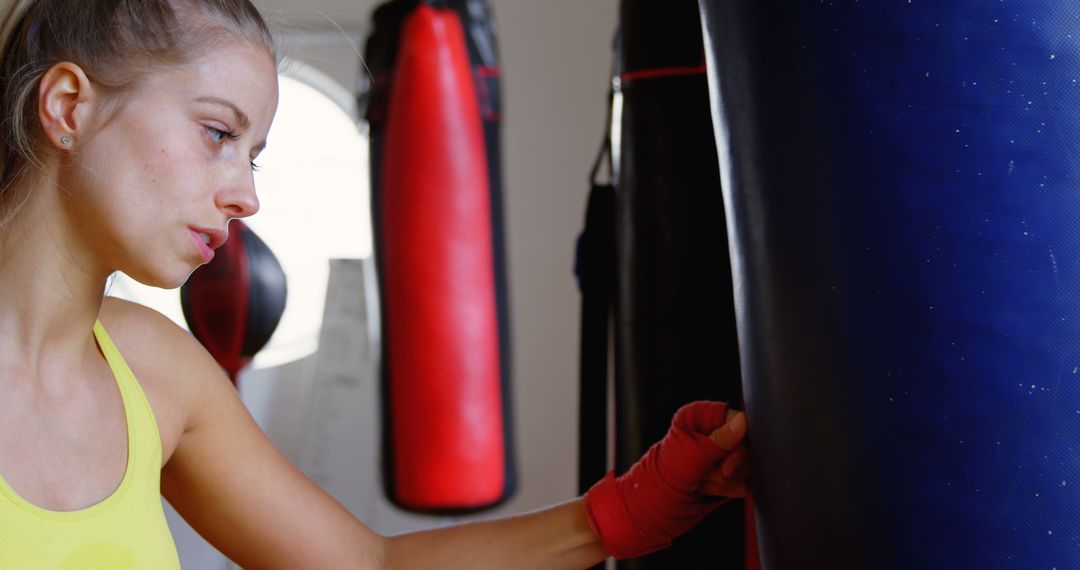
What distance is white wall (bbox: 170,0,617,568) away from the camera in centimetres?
266

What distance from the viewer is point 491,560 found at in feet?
3.23

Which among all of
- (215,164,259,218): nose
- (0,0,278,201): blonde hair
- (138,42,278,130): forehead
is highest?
(0,0,278,201): blonde hair

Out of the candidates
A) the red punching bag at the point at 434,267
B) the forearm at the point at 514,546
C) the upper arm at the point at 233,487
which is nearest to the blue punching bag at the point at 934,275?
the forearm at the point at 514,546

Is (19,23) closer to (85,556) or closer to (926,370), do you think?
(85,556)

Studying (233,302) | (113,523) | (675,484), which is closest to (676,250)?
(675,484)

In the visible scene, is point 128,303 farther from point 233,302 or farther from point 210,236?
point 233,302

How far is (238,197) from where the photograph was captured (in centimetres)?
78

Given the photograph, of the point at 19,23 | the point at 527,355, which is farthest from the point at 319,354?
the point at 19,23

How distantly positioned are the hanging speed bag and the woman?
2.71 feet

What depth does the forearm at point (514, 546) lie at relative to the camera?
98 cm

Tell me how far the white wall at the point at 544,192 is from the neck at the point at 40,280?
1.83 metres

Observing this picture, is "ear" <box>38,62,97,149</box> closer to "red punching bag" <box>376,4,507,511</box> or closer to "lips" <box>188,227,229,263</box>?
"lips" <box>188,227,229,263</box>

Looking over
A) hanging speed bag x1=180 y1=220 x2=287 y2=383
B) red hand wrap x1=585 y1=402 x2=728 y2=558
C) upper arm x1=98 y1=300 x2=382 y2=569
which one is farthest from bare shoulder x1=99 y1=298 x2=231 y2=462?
hanging speed bag x1=180 y1=220 x2=287 y2=383

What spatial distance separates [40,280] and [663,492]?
0.52m
